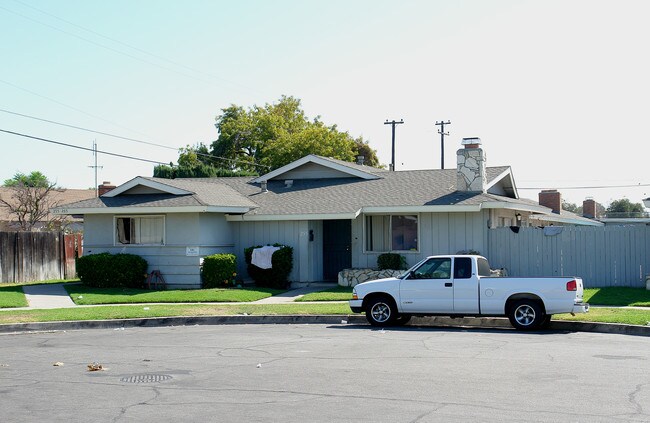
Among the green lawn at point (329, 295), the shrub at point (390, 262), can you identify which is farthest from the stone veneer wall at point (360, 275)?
the green lawn at point (329, 295)

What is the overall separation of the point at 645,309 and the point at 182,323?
1118cm

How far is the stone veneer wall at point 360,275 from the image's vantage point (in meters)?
26.8

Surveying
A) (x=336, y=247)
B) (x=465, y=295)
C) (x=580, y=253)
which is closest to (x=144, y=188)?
(x=336, y=247)

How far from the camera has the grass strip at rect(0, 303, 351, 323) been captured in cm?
2023

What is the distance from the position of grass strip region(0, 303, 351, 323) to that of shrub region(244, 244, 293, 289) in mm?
5159

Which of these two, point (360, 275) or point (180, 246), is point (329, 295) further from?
point (180, 246)

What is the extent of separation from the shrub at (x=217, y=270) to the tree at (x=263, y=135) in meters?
34.5

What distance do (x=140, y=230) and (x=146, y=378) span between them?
57.8ft

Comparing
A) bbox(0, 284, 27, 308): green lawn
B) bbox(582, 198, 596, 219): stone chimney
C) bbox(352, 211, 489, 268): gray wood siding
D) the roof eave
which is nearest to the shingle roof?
the roof eave

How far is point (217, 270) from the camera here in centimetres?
2747

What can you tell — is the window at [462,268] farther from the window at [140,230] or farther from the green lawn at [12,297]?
the window at [140,230]

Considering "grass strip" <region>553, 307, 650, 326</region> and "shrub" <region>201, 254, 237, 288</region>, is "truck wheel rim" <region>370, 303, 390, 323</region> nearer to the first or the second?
"grass strip" <region>553, 307, 650, 326</region>

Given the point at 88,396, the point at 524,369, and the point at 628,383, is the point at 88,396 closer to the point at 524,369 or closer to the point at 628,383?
the point at 524,369

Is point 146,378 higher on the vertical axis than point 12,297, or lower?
lower
